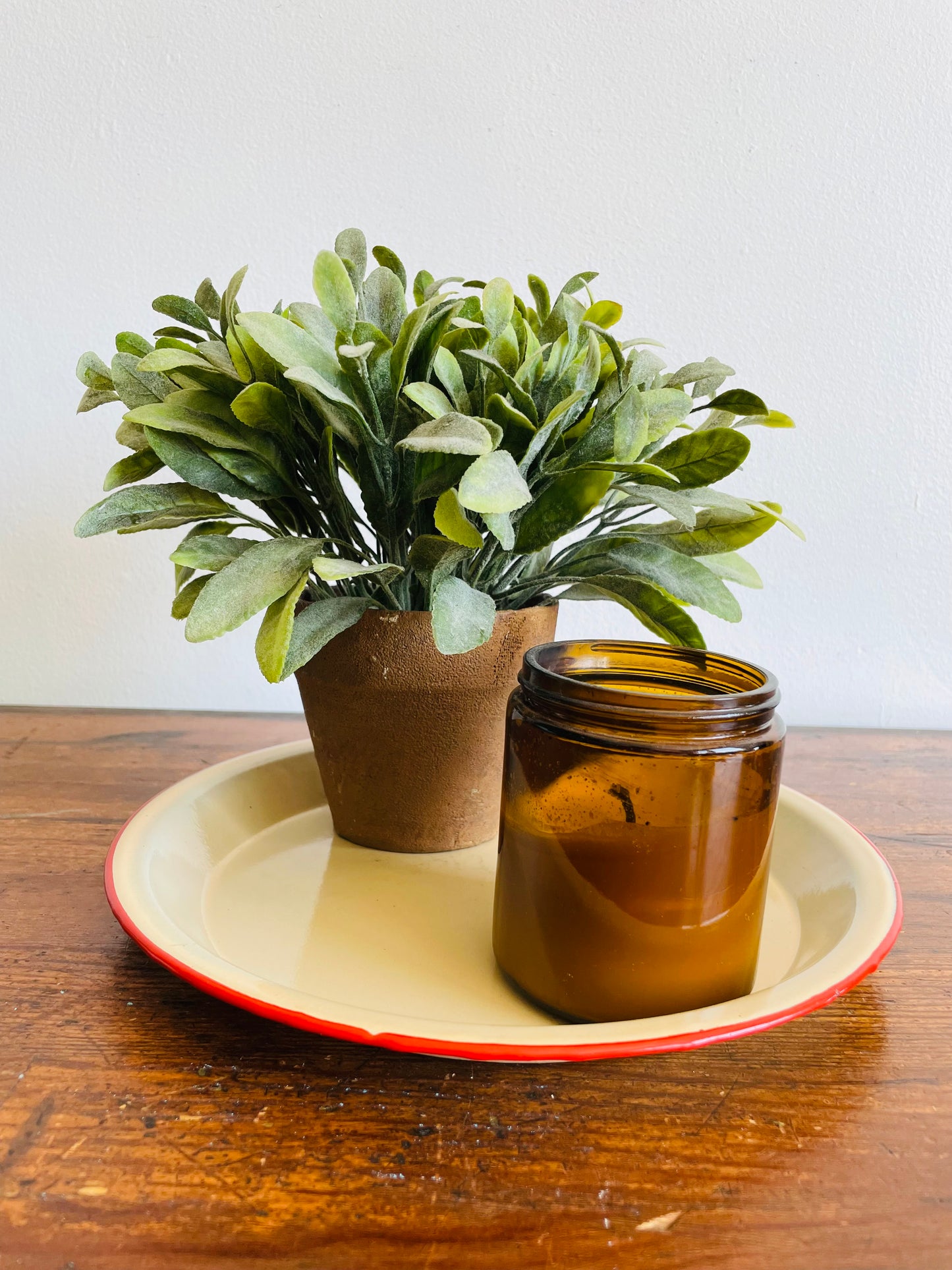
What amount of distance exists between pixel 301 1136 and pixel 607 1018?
0.11 m

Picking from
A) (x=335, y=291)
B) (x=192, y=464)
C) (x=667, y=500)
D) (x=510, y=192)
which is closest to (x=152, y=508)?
(x=192, y=464)

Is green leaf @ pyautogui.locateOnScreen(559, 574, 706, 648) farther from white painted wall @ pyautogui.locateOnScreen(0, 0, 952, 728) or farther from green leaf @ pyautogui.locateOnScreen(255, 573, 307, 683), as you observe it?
white painted wall @ pyautogui.locateOnScreen(0, 0, 952, 728)

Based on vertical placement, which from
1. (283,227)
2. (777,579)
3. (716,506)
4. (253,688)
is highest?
(283,227)

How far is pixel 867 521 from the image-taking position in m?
0.88

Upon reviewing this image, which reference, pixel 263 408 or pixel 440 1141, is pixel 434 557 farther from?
pixel 440 1141

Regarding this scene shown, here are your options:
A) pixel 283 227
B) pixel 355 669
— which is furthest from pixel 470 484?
pixel 283 227

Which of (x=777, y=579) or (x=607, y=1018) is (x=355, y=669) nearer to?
(x=607, y=1018)

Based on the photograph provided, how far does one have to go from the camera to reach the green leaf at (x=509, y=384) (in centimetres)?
37

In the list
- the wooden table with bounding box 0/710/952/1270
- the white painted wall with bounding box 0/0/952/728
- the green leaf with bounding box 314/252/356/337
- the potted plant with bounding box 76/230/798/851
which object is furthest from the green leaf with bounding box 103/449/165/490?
the white painted wall with bounding box 0/0/952/728

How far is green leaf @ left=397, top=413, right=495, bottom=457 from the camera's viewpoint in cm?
32

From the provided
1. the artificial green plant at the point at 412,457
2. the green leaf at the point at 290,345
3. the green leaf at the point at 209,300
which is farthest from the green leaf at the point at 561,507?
the green leaf at the point at 209,300

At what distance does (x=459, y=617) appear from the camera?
357mm

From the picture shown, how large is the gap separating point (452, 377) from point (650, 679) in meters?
0.16

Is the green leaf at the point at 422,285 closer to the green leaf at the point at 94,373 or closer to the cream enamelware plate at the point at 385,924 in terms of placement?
the green leaf at the point at 94,373
